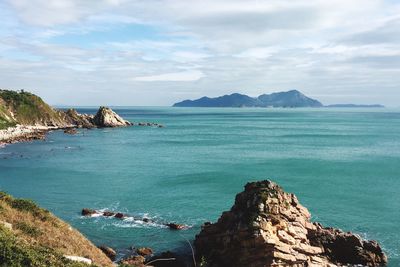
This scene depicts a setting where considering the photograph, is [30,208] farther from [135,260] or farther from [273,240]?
[273,240]

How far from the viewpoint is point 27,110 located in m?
164

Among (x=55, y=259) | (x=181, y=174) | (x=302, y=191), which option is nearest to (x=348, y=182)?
(x=302, y=191)

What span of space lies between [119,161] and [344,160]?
51.9 m

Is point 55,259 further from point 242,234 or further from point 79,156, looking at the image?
point 79,156

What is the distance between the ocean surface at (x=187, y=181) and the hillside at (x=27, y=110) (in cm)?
3505

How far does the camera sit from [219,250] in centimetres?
3956

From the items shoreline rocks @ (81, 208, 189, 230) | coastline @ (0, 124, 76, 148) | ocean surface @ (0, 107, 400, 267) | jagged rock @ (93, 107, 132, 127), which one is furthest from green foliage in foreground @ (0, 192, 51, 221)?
jagged rock @ (93, 107, 132, 127)

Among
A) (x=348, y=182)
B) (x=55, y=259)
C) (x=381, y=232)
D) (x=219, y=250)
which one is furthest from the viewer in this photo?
(x=348, y=182)

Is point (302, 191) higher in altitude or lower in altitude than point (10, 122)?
lower

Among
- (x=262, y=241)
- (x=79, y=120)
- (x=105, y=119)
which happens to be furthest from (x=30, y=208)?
(x=79, y=120)

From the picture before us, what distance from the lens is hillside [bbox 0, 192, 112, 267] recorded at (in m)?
21.3

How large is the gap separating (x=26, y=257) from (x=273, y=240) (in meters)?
22.5

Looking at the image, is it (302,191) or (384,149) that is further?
(384,149)

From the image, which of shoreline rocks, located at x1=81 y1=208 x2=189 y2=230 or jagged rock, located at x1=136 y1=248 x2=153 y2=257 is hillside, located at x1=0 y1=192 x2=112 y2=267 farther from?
shoreline rocks, located at x1=81 y1=208 x2=189 y2=230
